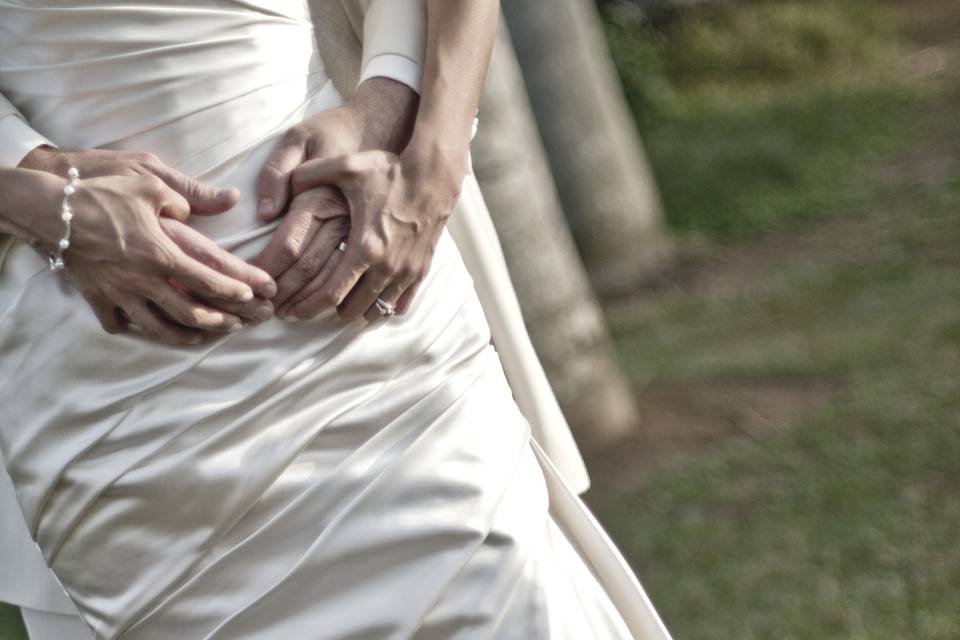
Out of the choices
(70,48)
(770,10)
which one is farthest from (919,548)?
(770,10)

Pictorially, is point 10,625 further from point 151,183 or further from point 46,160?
point 151,183

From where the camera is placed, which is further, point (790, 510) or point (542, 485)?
point (790, 510)

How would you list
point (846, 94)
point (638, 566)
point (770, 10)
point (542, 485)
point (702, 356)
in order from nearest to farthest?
point (542, 485) → point (638, 566) → point (702, 356) → point (846, 94) → point (770, 10)

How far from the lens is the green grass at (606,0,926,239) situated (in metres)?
9.84

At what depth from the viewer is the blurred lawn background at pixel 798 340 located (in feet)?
16.3

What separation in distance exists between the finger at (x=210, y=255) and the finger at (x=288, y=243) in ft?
0.12

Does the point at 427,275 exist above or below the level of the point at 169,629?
above

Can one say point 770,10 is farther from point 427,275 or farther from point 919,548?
point 427,275

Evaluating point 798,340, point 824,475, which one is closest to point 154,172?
point 824,475

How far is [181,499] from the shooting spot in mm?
2178

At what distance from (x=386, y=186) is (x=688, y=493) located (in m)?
3.85

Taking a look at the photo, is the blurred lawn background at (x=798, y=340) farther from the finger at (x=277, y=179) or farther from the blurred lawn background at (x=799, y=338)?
the finger at (x=277, y=179)

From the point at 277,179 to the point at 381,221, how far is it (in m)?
0.18

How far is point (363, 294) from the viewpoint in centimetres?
221
